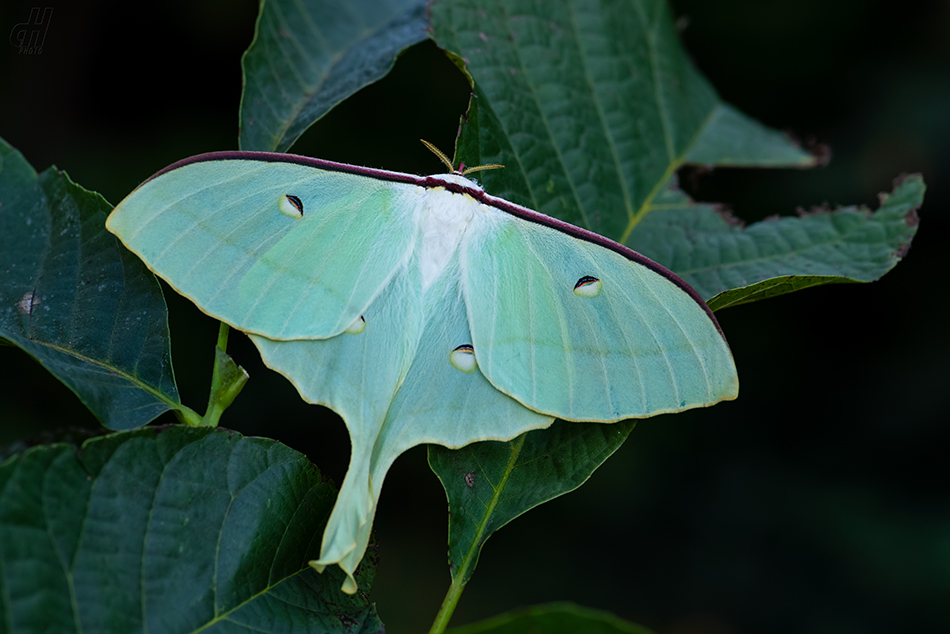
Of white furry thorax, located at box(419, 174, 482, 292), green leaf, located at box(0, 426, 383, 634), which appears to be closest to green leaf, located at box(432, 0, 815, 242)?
white furry thorax, located at box(419, 174, 482, 292)

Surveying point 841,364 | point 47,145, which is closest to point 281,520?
point 841,364

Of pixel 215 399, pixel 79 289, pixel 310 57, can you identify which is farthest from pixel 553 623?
pixel 310 57

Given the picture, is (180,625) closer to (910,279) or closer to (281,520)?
(281,520)

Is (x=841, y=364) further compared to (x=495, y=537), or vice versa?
(x=495, y=537)

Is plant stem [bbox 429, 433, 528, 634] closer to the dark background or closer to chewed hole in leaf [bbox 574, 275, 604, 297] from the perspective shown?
chewed hole in leaf [bbox 574, 275, 604, 297]

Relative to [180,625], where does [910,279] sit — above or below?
below

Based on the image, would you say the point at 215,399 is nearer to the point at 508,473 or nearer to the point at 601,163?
the point at 508,473
